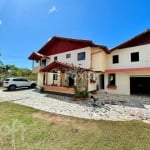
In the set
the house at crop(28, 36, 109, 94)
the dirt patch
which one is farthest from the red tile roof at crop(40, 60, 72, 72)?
the dirt patch

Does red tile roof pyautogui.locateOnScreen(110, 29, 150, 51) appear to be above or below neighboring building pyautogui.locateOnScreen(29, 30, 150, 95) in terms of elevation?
above

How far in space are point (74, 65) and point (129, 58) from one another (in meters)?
6.96

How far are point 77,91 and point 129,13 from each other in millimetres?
9708

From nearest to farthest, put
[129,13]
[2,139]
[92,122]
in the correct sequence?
[2,139] → [92,122] → [129,13]

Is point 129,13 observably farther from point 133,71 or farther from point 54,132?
point 54,132

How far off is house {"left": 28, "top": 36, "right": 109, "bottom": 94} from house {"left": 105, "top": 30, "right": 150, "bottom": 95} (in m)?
1.32

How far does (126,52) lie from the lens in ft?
56.7

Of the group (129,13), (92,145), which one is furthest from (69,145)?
(129,13)

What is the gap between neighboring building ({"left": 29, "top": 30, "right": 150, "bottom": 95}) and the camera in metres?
16.2

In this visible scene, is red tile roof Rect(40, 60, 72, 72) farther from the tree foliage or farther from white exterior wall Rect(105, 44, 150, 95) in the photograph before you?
the tree foliage

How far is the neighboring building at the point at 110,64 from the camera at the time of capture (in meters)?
16.2

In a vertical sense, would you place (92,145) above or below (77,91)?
below

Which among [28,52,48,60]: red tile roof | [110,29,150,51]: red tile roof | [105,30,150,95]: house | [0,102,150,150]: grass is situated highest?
[110,29,150,51]: red tile roof

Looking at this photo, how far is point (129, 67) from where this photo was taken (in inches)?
660
